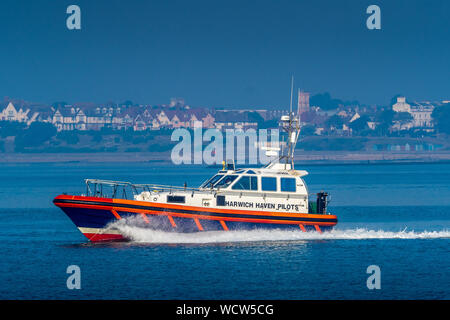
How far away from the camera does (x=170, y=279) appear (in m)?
30.1

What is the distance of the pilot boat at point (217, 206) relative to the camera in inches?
1355

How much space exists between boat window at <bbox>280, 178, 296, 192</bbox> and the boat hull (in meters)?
1.11

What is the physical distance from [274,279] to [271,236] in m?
5.87

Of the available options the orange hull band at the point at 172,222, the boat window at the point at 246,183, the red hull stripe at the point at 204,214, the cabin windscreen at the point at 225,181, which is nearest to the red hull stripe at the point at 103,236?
the red hull stripe at the point at 204,214

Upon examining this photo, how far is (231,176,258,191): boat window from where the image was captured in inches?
1409

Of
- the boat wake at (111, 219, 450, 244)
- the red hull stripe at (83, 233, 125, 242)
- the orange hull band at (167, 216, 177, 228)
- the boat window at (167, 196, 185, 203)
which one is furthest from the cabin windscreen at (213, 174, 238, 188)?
the red hull stripe at (83, 233, 125, 242)

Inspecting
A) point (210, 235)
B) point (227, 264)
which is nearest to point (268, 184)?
point (210, 235)

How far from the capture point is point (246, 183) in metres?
35.8

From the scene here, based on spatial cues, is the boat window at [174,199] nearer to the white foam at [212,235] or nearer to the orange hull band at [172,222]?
the orange hull band at [172,222]

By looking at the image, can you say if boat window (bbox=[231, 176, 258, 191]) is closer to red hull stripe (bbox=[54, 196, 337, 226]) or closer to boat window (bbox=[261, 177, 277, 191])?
boat window (bbox=[261, 177, 277, 191])

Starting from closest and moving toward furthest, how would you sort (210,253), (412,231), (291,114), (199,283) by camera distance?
(199,283), (210,253), (291,114), (412,231)
